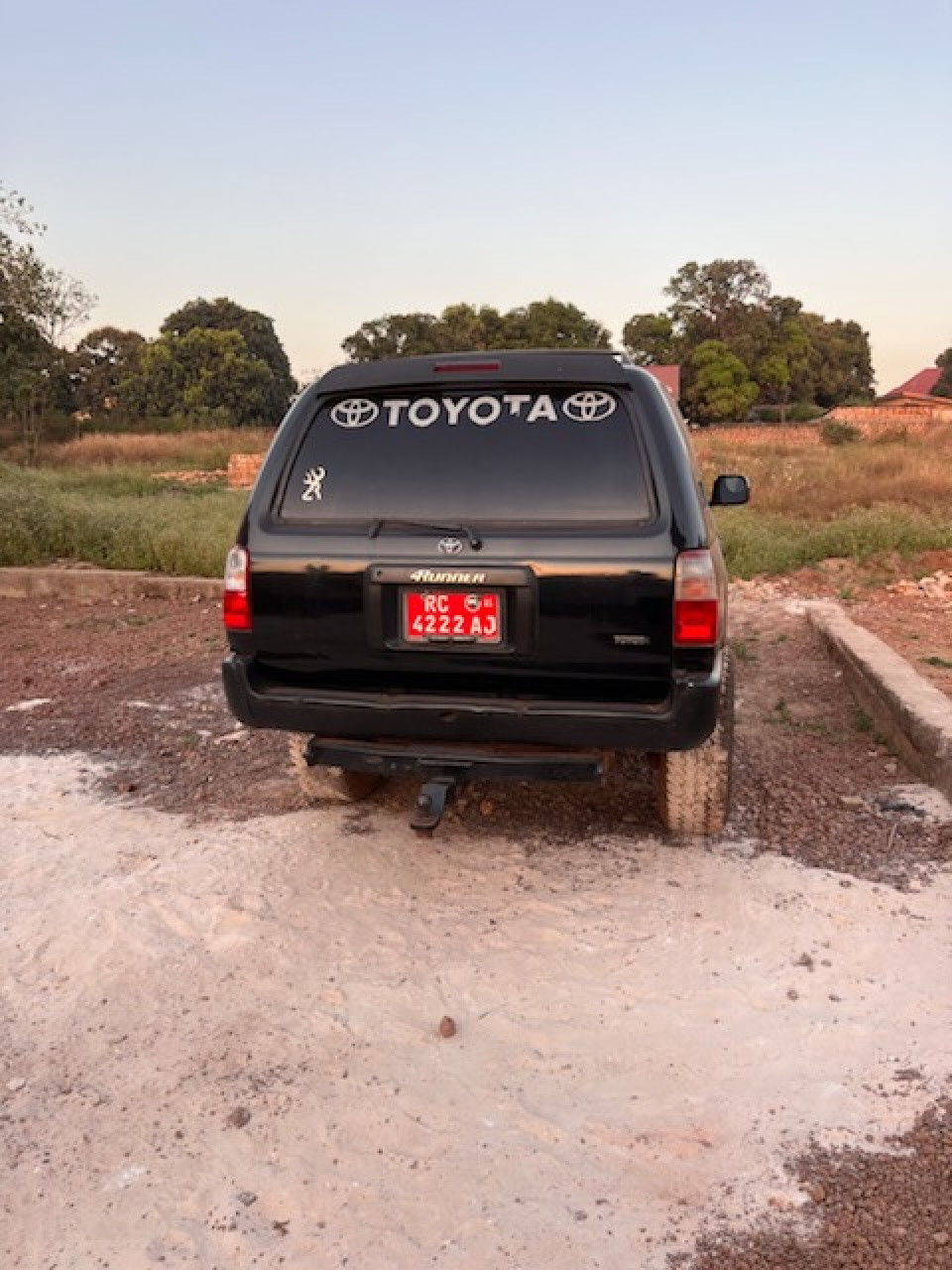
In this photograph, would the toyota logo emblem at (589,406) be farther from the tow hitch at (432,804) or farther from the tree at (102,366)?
the tree at (102,366)

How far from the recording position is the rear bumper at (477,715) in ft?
11.1

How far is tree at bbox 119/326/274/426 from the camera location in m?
68.8

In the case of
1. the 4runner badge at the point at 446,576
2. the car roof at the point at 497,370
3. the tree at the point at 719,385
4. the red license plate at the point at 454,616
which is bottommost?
the red license plate at the point at 454,616

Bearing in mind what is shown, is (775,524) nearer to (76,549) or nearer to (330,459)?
(76,549)

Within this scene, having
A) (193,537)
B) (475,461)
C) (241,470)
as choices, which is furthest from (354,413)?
(241,470)

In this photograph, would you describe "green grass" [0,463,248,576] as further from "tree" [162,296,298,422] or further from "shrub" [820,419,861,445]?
"tree" [162,296,298,422]

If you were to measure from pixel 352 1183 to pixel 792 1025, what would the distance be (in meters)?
1.30

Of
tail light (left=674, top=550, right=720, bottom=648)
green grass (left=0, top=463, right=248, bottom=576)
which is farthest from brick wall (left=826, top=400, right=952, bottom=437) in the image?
tail light (left=674, top=550, right=720, bottom=648)

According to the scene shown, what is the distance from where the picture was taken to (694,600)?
10.9 ft

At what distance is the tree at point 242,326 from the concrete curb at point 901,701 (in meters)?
69.9

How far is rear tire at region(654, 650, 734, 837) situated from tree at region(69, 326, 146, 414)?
7355 cm

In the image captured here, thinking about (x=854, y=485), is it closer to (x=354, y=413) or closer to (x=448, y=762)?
(x=354, y=413)

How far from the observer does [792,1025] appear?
2893mm

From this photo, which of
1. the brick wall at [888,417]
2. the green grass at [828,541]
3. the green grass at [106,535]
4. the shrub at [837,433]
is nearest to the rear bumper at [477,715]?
the green grass at [106,535]
